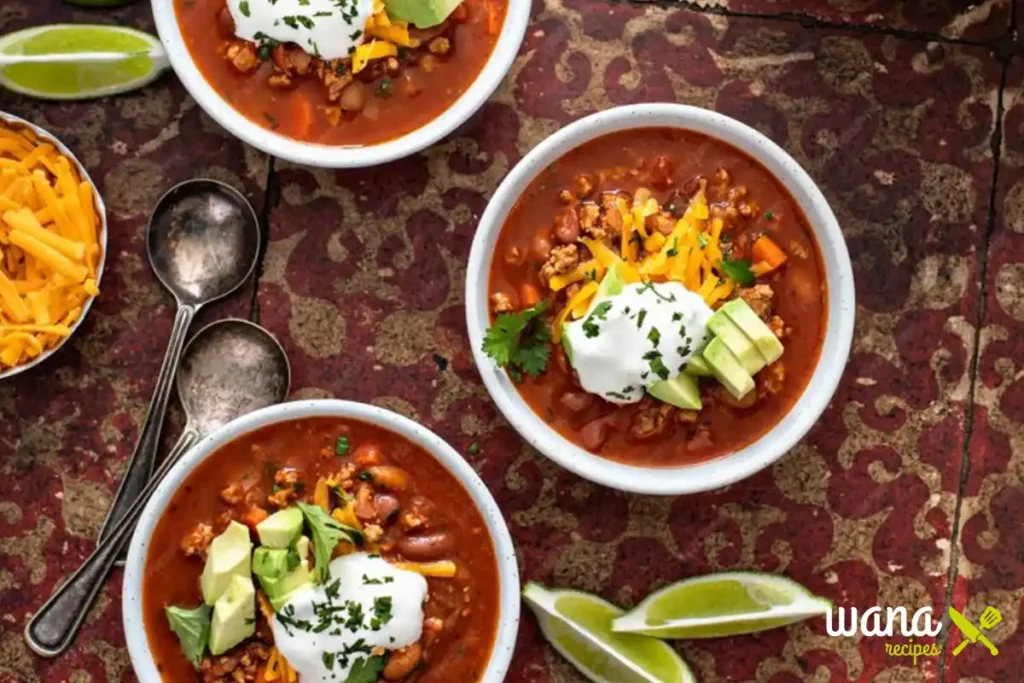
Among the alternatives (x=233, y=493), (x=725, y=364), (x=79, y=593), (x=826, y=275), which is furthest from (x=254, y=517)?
(x=826, y=275)

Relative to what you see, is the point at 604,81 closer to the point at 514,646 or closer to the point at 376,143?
the point at 376,143

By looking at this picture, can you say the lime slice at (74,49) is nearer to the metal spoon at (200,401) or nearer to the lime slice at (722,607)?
the metal spoon at (200,401)

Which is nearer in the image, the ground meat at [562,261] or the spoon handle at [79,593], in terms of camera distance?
the ground meat at [562,261]

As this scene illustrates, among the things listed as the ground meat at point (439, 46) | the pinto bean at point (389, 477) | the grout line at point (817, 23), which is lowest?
the pinto bean at point (389, 477)

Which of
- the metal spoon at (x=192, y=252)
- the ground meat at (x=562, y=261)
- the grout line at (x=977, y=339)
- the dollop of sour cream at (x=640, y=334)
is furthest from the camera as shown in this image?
the grout line at (x=977, y=339)

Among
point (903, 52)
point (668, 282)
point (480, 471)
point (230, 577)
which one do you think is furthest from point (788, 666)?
point (903, 52)

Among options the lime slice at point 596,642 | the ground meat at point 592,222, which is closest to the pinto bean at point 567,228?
the ground meat at point 592,222
